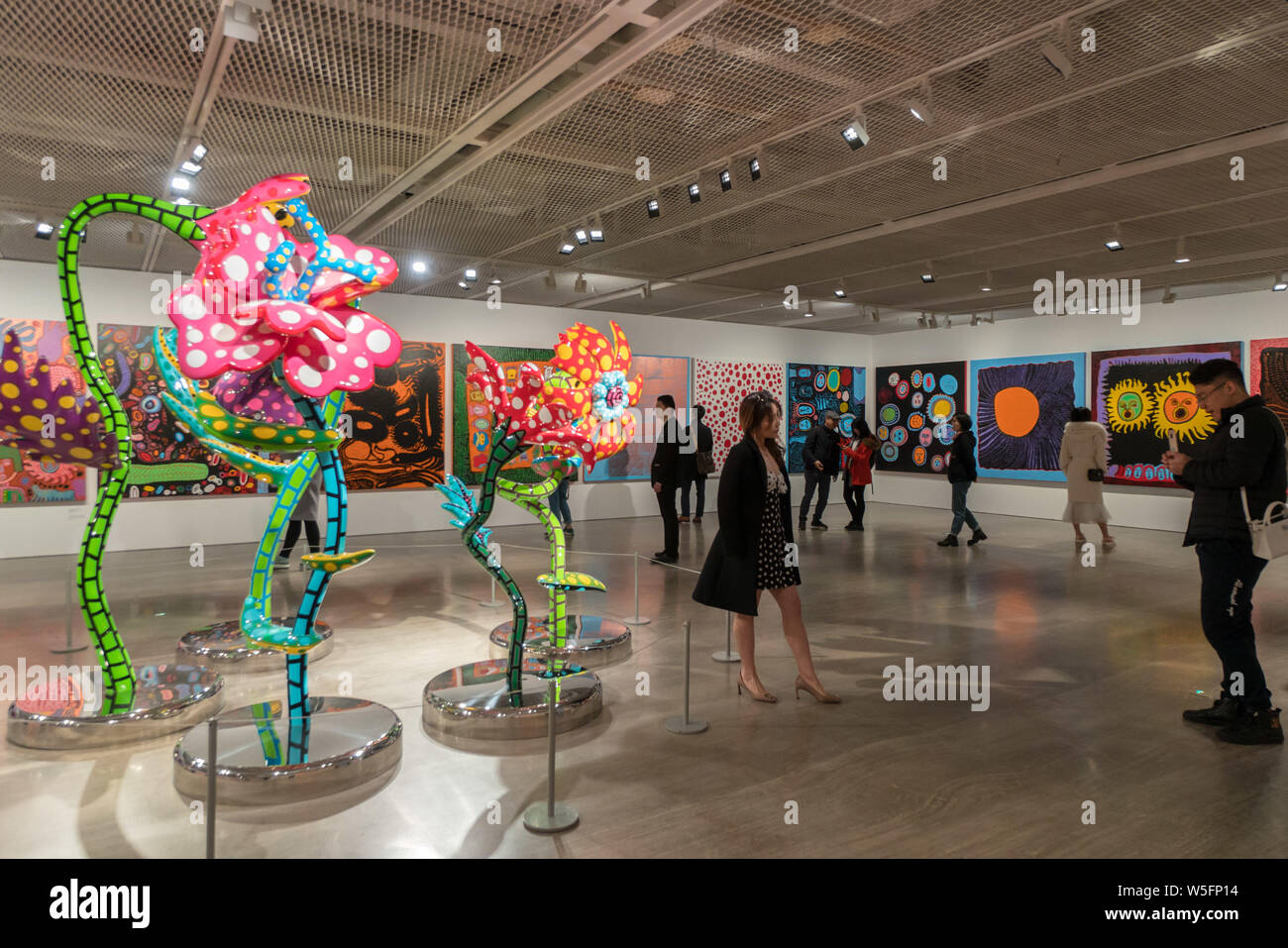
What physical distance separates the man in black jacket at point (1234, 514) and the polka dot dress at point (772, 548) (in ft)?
5.83

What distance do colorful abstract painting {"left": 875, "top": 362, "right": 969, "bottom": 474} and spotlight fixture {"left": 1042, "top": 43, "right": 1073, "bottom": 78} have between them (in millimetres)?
10406

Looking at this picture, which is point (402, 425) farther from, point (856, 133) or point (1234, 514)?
point (1234, 514)

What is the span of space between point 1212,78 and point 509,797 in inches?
191

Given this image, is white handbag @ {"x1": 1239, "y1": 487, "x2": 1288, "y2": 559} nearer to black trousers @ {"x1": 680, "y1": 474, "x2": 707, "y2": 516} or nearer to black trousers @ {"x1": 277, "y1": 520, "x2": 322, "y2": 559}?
black trousers @ {"x1": 680, "y1": 474, "x2": 707, "y2": 516}

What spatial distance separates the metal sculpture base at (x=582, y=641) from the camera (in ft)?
16.5

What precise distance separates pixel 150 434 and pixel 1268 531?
9.91 meters

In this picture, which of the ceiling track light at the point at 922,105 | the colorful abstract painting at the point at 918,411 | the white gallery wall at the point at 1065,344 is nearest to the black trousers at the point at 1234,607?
the ceiling track light at the point at 922,105

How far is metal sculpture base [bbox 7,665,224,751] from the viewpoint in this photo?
361 cm

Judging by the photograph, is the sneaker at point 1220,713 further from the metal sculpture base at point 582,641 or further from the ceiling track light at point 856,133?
the ceiling track light at point 856,133

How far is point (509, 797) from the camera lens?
313 centimetres

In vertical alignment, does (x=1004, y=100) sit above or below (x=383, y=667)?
above

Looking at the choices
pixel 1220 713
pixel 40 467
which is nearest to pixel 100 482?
pixel 1220 713

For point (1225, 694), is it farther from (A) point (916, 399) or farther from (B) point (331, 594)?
(A) point (916, 399)

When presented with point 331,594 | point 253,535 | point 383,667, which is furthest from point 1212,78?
point 253,535
